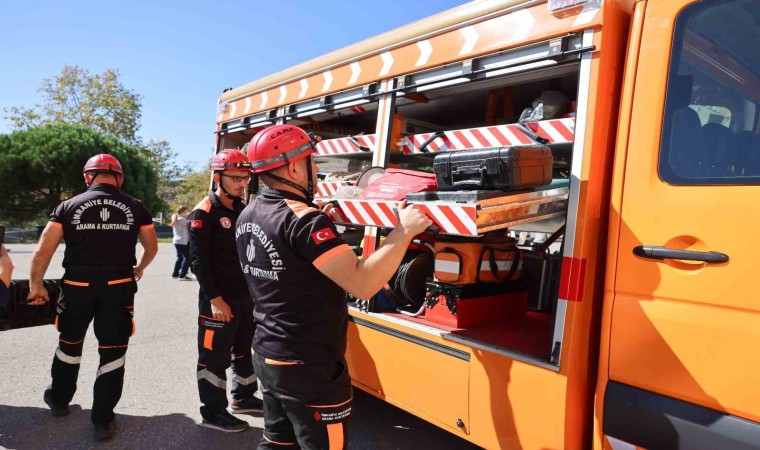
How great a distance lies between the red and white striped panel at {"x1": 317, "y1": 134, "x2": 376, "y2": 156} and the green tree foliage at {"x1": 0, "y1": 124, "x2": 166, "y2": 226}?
26.4 m

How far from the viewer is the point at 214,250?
3.52 meters

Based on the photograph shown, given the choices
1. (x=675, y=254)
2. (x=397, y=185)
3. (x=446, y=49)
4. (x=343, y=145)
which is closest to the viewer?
(x=675, y=254)

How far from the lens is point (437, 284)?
2836 millimetres

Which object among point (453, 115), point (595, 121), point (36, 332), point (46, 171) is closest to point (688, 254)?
point (595, 121)

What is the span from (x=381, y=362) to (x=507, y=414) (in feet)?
2.99

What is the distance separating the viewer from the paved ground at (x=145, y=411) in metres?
3.25

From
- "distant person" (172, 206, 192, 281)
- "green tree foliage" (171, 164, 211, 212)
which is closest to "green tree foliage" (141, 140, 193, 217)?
"green tree foliage" (171, 164, 211, 212)

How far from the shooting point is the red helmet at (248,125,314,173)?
6.79 ft

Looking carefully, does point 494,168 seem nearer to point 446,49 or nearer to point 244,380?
point 446,49

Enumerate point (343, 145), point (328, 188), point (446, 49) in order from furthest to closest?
point (343, 145) < point (328, 188) < point (446, 49)

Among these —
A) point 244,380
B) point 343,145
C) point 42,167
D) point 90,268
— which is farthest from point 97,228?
point 42,167

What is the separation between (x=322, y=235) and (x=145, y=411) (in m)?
2.75

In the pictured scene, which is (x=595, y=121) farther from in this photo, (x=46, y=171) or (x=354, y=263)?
(x=46, y=171)

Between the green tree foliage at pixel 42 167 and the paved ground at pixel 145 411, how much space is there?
24521 mm
